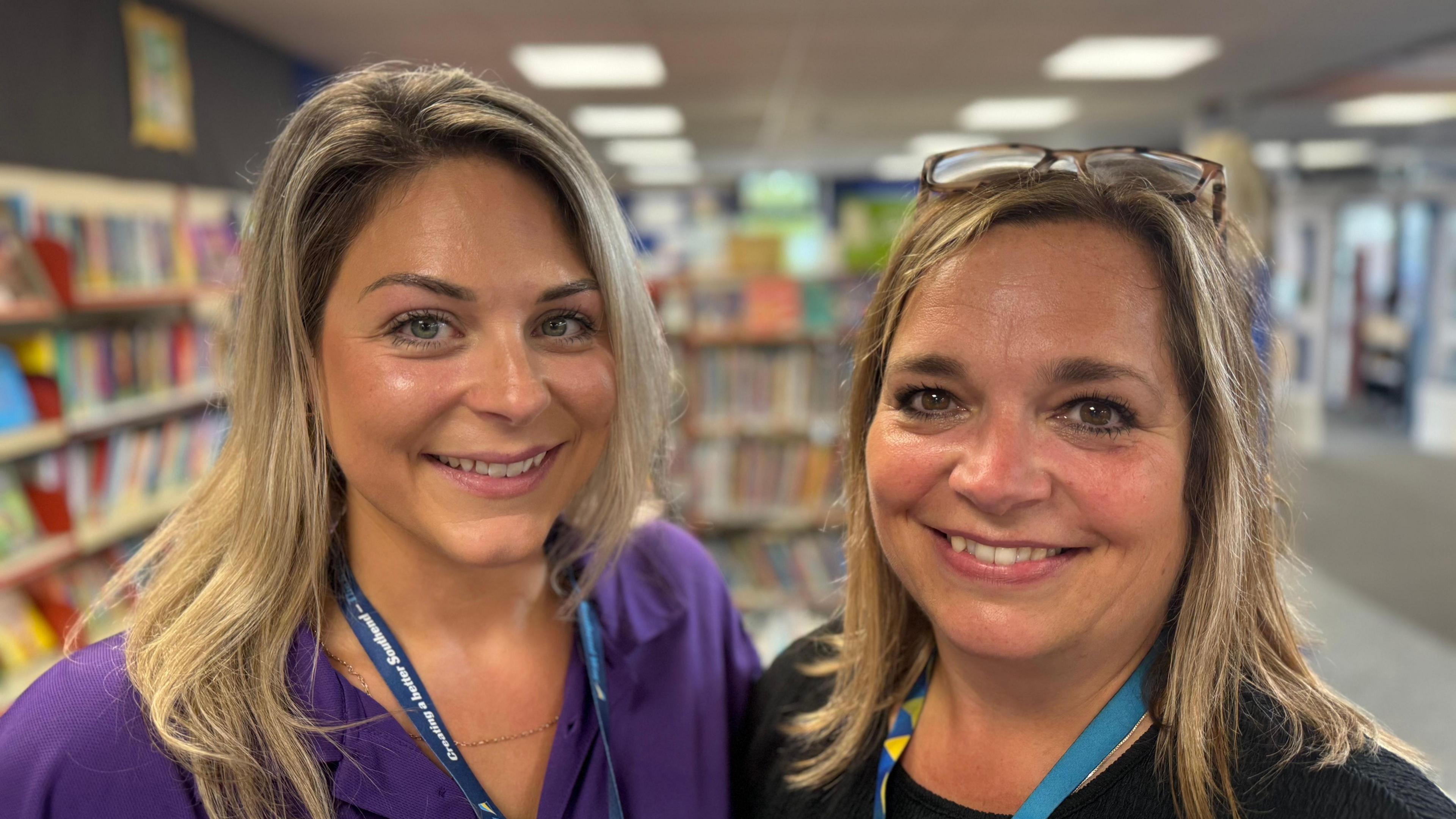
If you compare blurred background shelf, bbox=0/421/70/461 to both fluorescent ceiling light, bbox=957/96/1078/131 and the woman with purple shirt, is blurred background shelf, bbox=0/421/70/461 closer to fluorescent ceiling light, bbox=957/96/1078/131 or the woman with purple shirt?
the woman with purple shirt

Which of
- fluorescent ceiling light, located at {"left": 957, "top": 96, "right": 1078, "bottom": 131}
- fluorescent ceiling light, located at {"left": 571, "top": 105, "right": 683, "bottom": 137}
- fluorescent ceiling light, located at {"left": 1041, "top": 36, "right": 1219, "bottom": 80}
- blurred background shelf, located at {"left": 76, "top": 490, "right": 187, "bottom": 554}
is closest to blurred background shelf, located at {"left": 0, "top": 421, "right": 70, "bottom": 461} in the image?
blurred background shelf, located at {"left": 76, "top": 490, "right": 187, "bottom": 554}

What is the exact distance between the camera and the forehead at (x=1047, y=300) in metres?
1.13

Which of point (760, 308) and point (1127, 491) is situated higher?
point (1127, 491)

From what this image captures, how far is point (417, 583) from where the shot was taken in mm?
1405

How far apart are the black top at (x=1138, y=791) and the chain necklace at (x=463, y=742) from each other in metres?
0.34

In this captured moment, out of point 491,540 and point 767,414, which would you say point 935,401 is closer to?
point 491,540

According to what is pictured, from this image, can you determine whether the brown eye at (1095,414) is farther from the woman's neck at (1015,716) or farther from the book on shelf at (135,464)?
the book on shelf at (135,464)

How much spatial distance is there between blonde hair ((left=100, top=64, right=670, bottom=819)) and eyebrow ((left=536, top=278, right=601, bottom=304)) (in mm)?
18

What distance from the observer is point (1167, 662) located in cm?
120

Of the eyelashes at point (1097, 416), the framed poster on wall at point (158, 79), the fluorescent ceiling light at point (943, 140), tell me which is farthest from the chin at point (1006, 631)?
the fluorescent ceiling light at point (943, 140)

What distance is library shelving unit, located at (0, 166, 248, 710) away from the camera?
3.32 m

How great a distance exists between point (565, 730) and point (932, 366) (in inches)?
28.9

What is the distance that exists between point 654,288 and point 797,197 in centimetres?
1316

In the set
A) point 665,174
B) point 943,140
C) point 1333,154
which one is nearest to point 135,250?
point 943,140
